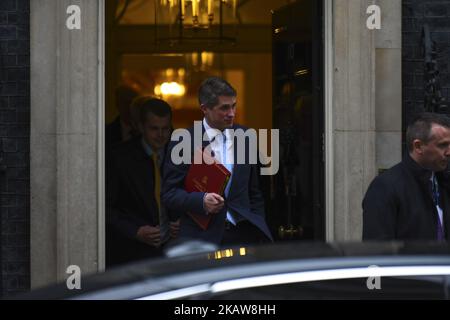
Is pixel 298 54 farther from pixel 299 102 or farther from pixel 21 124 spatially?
pixel 21 124

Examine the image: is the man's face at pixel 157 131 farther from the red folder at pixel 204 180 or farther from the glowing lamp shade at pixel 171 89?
the glowing lamp shade at pixel 171 89

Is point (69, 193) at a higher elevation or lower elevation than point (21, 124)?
lower

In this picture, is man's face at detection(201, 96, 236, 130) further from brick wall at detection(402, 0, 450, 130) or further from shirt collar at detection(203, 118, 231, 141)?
brick wall at detection(402, 0, 450, 130)

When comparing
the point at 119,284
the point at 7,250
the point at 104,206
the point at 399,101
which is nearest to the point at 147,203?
the point at 104,206

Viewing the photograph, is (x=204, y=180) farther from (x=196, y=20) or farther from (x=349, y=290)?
(x=349, y=290)

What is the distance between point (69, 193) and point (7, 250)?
0.77m

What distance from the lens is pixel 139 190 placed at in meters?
10.1

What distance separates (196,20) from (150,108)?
4.87 feet

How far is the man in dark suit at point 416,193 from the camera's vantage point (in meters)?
6.30

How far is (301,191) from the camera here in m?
9.98

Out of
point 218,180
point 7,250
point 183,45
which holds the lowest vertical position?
point 7,250

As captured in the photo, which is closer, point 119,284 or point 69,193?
point 119,284

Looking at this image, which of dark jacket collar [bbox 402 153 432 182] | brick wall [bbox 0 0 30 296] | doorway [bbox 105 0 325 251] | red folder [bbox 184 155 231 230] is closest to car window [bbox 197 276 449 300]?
dark jacket collar [bbox 402 153 432 182]
